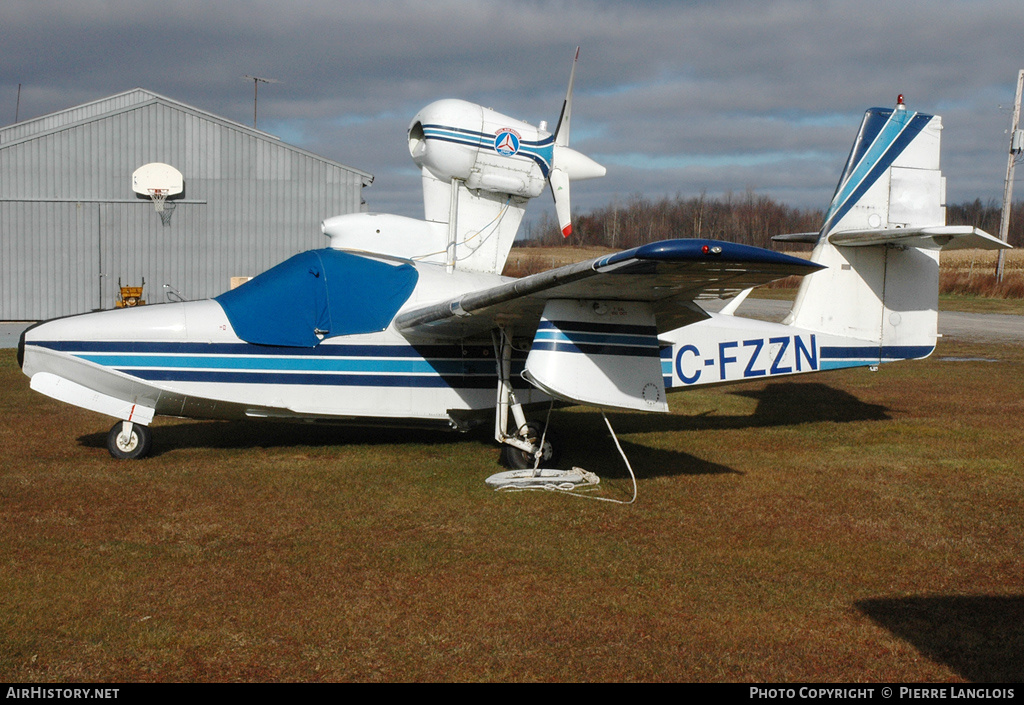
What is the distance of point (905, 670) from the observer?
3.92m

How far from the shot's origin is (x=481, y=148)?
873 cm

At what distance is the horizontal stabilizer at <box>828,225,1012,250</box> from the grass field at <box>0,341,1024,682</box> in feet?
6.94

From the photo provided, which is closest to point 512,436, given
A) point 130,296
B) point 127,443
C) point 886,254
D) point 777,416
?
point 127,443

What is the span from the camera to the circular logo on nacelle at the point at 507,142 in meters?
8.78

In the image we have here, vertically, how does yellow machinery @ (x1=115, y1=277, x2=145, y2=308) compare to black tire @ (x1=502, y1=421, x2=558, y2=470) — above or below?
above

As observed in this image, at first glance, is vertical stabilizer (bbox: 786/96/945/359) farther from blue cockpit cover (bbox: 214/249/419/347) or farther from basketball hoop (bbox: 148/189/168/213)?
basketball hoop (bbox: 148/189/168/213)

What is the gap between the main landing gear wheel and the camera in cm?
797

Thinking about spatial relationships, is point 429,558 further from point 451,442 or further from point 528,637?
point 451,442

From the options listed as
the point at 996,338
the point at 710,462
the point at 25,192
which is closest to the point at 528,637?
the point at 710,462

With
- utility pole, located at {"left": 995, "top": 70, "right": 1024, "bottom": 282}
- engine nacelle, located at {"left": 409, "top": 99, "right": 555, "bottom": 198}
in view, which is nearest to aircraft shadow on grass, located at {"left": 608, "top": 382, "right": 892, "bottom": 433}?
engine nacelle, located at {"left": 409, "top": 99, "right": 555, "bottom": 198}

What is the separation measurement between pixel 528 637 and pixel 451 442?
202 inches

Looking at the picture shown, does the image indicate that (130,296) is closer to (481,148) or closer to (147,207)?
(147,207)

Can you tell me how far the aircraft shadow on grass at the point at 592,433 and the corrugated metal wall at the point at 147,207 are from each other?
1459 centimetres

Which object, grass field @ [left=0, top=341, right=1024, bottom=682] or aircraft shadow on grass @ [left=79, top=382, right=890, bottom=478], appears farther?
aircraft shadow on grass @ [left=79, top=382, right=890, bottom=478]
